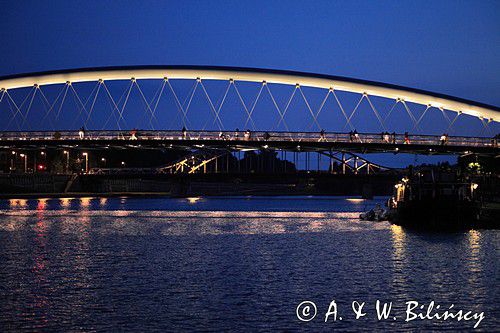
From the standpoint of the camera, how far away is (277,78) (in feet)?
327

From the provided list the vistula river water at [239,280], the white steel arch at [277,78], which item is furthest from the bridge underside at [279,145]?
the vistula river water at [239,280]

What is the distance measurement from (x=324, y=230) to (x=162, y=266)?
26.1m

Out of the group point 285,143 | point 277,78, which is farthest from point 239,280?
point 277,78

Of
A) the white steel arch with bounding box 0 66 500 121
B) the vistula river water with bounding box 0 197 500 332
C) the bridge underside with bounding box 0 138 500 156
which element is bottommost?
the vistula river water with bounding box 0 197 500 332

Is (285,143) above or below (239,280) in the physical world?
above

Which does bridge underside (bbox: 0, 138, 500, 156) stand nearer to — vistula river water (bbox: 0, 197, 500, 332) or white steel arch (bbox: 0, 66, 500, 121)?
white steel arch (bbox: 0, 66, 500, 121)

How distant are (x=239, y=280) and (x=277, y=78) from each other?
228ft

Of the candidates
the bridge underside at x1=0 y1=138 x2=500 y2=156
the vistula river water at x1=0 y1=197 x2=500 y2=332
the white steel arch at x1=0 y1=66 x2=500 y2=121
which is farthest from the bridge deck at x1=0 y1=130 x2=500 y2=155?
the vistula river water at x1=0 y1=197 x2=500 y2=332

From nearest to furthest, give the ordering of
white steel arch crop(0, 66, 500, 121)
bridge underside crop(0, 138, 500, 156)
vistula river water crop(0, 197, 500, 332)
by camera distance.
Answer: vistula river water crop(0, 197, 500, 332) < bridge underside crop(0, 138, 500, 156) < white steel arch crop(0, 66, 500, 121)

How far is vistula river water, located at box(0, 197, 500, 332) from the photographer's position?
23938 millimetres

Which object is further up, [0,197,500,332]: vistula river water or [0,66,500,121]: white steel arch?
[0,66,500,121]: white steel arch

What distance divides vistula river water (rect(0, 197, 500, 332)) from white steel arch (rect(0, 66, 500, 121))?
44.4m

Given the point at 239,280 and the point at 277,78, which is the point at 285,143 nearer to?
the point at 277,78

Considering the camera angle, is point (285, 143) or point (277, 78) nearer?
point (285, 143)
